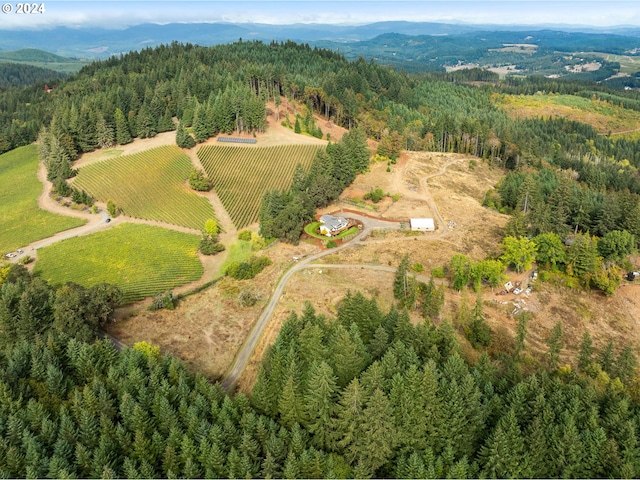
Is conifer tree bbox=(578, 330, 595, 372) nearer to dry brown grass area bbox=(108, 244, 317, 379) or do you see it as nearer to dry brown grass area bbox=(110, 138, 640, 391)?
dry brown grass area bbox=(110, 138, 640, 391)

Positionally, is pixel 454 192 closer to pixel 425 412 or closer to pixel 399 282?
pixel 399 282

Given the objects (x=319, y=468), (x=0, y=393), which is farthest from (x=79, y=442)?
(x=319, y=468)

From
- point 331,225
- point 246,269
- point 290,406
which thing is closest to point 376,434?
point 290,406

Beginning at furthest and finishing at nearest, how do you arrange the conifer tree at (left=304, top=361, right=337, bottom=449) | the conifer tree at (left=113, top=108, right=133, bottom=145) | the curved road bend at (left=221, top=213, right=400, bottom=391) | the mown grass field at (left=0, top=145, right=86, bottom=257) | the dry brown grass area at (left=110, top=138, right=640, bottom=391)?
the conifer tree at (left=113, top=108, right=133, bottom=145), the mown grass field at (left=0, top=145, right=86, bottom=257), the dry brown grass area at (left=110, top=138, right=640, bottom=391), the curved road bend at (left=221, top=213, right=400, bottom=391), the conifer tree at (left=304, top=361, right=337, bottom=449)

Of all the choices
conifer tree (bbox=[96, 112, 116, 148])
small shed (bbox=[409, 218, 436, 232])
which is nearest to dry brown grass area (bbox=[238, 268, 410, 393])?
small shed (bbox=[409, 218, 436, 232])

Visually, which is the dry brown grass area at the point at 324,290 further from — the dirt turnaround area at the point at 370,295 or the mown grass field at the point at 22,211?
the mown grass field at the point at 22,211
